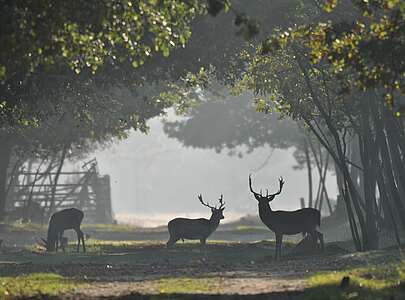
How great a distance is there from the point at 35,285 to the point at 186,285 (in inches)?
114

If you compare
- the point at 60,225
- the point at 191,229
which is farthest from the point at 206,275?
the point at 60,225

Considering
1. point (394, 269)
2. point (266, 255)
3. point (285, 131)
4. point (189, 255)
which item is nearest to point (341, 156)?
point (266, 255)

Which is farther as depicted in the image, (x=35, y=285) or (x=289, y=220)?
(x=289, y=220)

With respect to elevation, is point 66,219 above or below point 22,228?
below

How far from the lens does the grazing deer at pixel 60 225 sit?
31.6 metres

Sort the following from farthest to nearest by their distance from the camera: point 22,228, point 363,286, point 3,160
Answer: point 3,160 < point 22,228 < point 363,286

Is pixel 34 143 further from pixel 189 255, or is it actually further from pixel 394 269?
pixel 394 269

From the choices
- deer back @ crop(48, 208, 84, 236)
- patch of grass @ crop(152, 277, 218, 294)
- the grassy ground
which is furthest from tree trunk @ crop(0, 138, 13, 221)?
patch of grass @ crop(152, 277, 218, 294)

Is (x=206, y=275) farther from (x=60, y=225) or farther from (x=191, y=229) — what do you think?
(x=60, y=225)

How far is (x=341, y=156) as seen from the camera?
25.9 meters

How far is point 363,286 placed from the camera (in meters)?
14.6

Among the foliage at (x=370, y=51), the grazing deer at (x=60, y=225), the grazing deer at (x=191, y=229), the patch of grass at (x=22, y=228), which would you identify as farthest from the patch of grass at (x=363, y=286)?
the patch of grass at (x=22, y=228)

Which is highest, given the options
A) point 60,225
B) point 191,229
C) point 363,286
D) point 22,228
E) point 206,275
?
point 22,228

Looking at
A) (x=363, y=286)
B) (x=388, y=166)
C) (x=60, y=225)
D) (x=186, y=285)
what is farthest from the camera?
(x=60, y=225)
